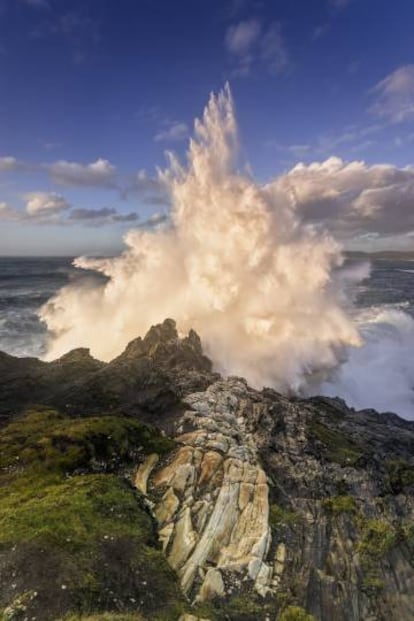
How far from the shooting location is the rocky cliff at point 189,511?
1482 centimetres

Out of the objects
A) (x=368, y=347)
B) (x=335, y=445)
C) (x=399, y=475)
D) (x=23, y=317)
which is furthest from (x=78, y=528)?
(x=23, y=317)

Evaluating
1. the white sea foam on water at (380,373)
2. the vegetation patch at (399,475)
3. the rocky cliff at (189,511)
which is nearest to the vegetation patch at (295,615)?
the rocky cliff at (189,511)

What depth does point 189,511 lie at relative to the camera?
19.3m

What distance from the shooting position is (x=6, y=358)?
3731 cm

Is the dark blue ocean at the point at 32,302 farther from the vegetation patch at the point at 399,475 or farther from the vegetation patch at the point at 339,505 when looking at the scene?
the vegetation patch at the point at 339,505

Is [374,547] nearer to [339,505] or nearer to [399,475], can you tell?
[339,505]

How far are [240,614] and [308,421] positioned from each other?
67.7 ft

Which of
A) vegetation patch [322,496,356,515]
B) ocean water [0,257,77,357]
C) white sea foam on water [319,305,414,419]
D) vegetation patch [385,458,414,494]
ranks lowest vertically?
white sea foam on water [319,305,414,419]

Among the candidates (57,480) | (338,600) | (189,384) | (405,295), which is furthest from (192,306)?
(405,295)

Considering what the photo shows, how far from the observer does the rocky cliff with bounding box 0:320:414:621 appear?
14.8m

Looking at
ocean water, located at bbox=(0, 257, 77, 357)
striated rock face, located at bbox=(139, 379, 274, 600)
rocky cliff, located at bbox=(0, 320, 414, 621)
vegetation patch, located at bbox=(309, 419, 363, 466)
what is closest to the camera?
rocky cliff, located at bbox=(0, 320, 414, 621)

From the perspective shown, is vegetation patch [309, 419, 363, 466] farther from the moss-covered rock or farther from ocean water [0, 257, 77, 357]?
ocean water [0, 257, 77, 357]

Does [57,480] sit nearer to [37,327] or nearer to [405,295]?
[37,327]

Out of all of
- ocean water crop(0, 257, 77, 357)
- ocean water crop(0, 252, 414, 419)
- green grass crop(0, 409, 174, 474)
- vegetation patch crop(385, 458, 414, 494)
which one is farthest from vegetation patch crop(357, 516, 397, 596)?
ocean water crop(0, 257, 77, 357)
